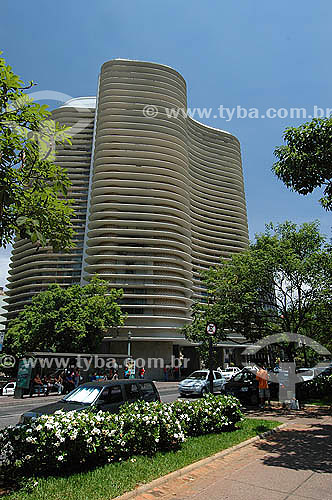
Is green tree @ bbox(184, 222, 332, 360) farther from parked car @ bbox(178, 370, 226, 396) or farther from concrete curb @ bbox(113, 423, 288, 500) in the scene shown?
concrete curb @ bbox(113, 423, 288, 500)

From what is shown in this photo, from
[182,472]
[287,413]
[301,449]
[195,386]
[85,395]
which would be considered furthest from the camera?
[195,386]

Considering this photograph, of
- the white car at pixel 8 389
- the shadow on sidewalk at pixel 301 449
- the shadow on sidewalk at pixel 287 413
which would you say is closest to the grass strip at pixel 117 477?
the shadow on sidewalk at pixel 301 449

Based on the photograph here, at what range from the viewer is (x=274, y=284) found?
17.5 m

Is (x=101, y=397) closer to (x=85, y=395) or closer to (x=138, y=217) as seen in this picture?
(x=85, y=395)

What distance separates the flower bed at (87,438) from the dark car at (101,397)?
1.46 m

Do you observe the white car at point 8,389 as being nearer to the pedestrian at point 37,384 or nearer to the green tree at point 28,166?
the pedestrian at point 37,384

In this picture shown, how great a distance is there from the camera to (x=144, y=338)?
156 feet

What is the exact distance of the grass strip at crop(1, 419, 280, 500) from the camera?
4656mm

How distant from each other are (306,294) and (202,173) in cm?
6475

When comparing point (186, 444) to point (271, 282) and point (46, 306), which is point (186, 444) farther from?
point (46, 306)

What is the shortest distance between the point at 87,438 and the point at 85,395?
322cm

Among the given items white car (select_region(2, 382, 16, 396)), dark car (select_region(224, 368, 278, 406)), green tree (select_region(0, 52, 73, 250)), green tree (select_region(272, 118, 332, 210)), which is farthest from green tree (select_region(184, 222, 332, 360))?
white car (select_region(2, 382, 16, 396))

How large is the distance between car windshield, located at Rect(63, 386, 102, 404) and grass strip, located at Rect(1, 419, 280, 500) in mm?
2349

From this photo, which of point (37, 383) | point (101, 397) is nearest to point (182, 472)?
point (101, 397)
